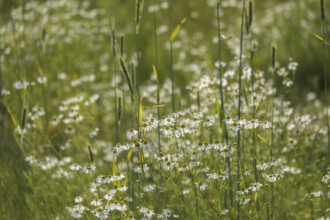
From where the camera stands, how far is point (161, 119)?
2.60m

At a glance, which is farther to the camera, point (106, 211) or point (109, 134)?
point (109, 134)

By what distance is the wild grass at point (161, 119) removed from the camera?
→ 2.58 metres

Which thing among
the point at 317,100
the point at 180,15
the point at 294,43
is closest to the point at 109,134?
the point at 317,100

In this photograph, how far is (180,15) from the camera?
7379 millimetres

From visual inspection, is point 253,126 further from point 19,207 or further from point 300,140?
point 19,207

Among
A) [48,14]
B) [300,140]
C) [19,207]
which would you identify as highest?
[48,14]

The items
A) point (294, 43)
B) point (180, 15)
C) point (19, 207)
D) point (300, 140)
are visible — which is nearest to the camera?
point (19, 207)

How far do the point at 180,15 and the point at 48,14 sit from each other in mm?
1910

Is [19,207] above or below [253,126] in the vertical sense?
below

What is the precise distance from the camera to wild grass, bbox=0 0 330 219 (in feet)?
8.46

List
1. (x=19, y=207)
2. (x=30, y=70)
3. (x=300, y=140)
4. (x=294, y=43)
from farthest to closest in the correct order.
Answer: (x=294, y=43)
(x=30, y=70)
(x=300, y=140)
(x=19, y=207)

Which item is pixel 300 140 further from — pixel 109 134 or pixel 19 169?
pixel 109 134

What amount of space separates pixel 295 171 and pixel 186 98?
6.56 feet

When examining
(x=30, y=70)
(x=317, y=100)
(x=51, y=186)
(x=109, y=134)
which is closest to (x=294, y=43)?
(x=317, y=100)
